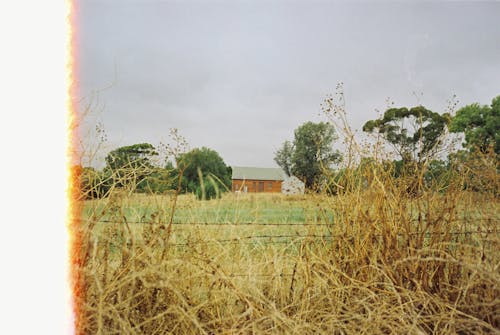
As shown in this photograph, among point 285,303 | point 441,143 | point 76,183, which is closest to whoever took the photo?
point 76,183

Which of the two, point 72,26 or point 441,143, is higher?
point 72,26

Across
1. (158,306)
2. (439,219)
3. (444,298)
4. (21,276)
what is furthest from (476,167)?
(21,276)

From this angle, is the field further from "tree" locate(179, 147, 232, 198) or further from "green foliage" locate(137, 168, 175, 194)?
"tree" locate(179, 147, 232, 198)

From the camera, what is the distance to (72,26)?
243 centimetres

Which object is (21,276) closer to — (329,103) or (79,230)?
(79,230)

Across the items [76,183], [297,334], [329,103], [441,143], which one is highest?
[329,103]

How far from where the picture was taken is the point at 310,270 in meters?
2.41

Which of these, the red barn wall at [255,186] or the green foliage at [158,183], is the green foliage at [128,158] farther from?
the red barn wall at [255,186]

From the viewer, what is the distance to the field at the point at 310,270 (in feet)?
6.88

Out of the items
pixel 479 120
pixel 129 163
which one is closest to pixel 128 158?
pixel 129 163

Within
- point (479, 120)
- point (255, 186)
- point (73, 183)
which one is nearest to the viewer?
point (73, 183)

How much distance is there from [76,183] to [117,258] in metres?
0.49

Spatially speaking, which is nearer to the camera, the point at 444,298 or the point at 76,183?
the point at 76,183

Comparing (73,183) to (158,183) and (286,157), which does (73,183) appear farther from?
(286,157)
